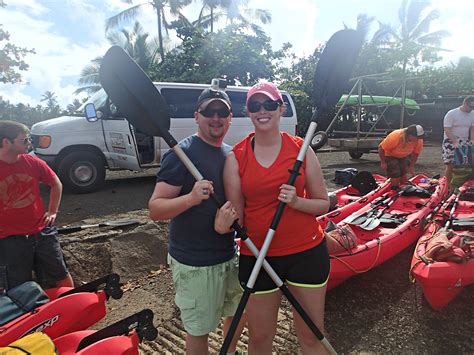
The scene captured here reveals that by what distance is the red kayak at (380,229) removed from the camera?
3.80 metres

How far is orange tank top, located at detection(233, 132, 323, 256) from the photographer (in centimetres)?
194

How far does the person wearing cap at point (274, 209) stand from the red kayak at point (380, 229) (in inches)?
68.6

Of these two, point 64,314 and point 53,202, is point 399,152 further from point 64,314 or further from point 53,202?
point 64,314

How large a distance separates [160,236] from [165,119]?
10.1 ft

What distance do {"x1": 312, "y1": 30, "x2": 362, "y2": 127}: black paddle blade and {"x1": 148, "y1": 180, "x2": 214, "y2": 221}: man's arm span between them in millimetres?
1116

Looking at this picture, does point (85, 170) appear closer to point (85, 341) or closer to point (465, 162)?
point (85, 341)

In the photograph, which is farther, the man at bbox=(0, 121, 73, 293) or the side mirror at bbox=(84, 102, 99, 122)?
the side mirror at bbox=(84, 102, 99, 122)

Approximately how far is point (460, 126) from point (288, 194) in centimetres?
623

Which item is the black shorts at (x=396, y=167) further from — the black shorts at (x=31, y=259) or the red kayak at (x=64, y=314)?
the black shorts at (x=31, y=259)

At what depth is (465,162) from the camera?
659 cm

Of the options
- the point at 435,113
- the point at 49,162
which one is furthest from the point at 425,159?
the point at 49,162

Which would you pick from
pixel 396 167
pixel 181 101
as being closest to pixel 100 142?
pixel 181 101

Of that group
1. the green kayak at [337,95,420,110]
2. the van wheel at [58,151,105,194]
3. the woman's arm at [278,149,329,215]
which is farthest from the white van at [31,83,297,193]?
the green kayak at [337,95,420,110]

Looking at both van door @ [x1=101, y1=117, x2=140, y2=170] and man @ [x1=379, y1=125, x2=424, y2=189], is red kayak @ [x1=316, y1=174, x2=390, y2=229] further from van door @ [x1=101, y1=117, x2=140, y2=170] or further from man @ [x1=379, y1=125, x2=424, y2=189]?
van door @ [x1=101, y1=117, x2=140, y2=170]
